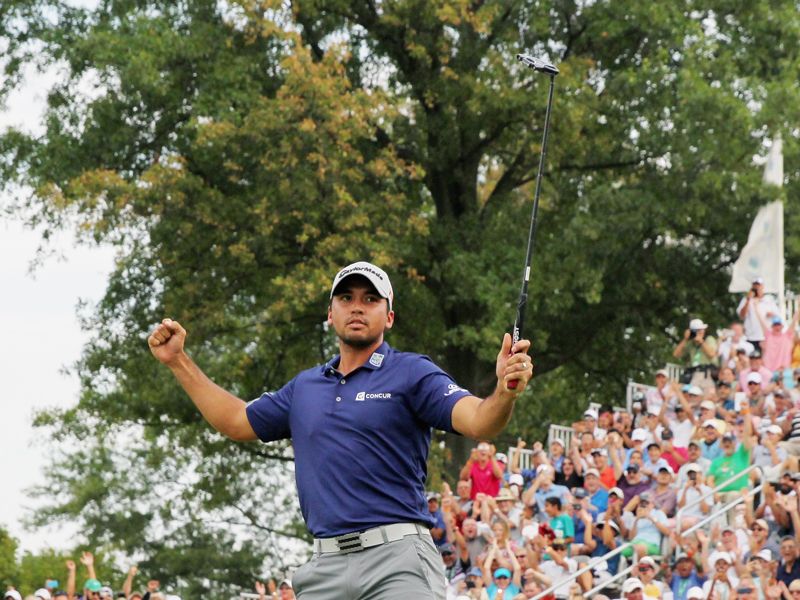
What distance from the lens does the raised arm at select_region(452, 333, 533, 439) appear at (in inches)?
230

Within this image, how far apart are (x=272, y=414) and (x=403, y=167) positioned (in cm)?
2287

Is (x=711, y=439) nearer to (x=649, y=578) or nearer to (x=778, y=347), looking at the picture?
(x=649, y=578)

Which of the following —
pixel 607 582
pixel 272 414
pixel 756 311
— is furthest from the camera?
pixel 756 311

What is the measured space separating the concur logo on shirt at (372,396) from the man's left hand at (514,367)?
68 cm

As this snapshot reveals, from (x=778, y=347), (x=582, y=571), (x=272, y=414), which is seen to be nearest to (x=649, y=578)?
(x=582, y=571)

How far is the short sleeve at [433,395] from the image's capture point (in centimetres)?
631

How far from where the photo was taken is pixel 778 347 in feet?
70.2

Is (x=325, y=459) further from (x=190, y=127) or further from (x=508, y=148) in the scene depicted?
(x=508, y=148)

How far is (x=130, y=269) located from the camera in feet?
102

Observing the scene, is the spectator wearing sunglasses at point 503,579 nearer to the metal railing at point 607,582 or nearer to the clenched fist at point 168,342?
the metal railing at point 607,582

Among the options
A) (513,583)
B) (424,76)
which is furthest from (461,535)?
(424,76)

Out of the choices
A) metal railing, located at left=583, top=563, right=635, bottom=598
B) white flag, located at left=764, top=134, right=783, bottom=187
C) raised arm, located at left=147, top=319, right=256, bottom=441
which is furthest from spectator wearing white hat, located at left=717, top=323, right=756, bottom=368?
raised arm, located at left=147, top=319, right=256, bottom=441

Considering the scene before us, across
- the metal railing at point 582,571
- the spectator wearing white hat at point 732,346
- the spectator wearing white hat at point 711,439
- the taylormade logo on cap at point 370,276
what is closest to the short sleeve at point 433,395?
the taylormade logo on cap at point 370,276

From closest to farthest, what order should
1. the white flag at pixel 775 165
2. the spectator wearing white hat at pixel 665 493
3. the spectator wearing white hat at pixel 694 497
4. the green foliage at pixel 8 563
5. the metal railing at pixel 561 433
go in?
the spectator wearing white hat at pixel 694 497 < the spectator wearing white hat at pixel 665 493 < the metal railing at pixel 561 433 < the white flag at pixel 775 165 < the green foliage at pixel 8 563
